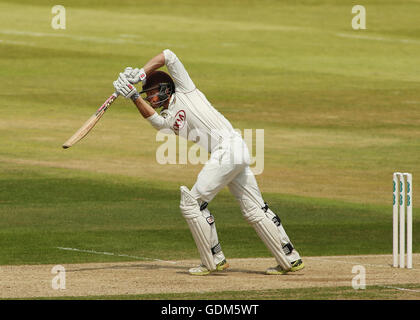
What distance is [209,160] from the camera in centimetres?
1084

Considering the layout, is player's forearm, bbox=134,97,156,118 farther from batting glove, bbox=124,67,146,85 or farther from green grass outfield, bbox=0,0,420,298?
green grass outfield, bbox=0,0,420,298

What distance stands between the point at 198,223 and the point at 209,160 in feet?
2.18

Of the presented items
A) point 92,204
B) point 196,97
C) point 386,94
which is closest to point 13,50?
point 386,94

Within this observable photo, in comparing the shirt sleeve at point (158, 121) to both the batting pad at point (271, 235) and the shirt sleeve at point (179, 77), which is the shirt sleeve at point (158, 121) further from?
the batting pad at point (271, 235)

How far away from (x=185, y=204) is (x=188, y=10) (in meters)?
30.0

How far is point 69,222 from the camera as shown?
49.6 feet

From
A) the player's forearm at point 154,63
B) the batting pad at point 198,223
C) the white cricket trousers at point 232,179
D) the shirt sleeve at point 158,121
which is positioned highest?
the player's forearm at point 154,63

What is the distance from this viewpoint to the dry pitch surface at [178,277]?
10008 millimetres

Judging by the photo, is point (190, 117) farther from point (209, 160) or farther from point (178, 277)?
point (178, 277)

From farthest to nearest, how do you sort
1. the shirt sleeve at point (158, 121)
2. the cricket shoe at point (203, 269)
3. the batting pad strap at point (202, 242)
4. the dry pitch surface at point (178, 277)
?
the cricket shoe at point (203, 269)
the shirt sleeve at point (158, 121)
the batting pad strap at point (202, 242)
the dry pitch surface at point (178, 277)

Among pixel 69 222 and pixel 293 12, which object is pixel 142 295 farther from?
pixel 293 12

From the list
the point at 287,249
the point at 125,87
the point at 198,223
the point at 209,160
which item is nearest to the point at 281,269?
the point at 287,249

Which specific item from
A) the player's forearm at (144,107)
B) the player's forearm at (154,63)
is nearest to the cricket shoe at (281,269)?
the player's forearm at (144,107)

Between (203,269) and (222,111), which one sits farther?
(222,111)
